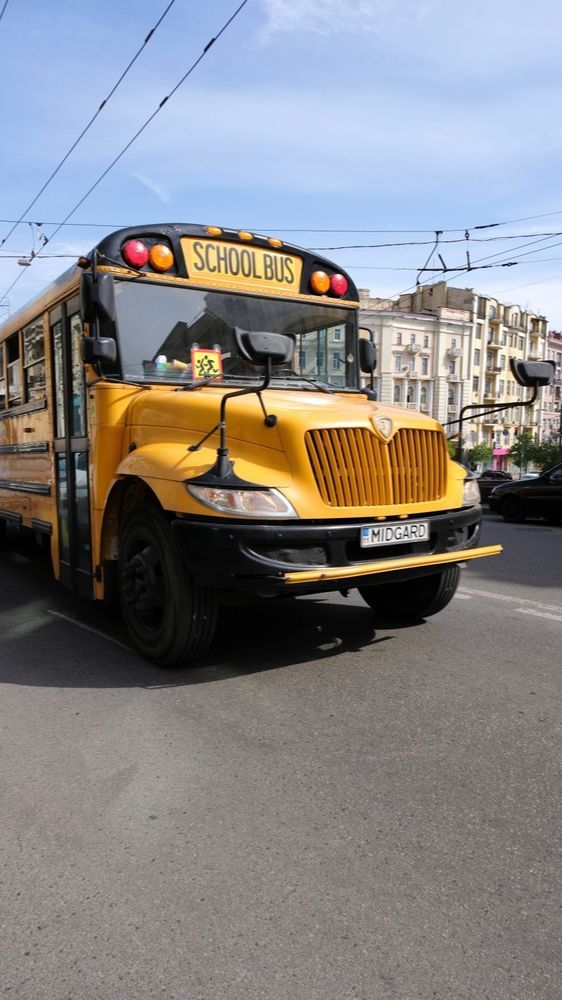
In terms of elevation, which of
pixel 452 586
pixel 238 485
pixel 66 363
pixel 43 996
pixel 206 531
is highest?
pixel 66 363

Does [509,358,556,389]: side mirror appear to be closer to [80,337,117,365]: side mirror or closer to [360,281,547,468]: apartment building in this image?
[80,337,117,365]: side mirror

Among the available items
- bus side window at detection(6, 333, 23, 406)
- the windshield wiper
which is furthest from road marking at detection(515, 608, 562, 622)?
bus side window at detection(6, 333, 23, 406)

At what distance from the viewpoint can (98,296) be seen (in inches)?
170

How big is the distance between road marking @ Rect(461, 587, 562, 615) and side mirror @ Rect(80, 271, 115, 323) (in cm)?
405

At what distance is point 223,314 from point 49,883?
367cm

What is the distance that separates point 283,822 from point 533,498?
47.3 ft

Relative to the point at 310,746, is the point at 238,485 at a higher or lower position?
higher

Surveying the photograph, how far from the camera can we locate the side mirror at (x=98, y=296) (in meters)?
4.32

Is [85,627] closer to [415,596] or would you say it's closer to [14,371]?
[415,596]

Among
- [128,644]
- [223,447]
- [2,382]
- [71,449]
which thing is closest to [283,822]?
[223,447]

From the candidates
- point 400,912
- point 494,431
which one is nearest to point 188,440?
point 400,912

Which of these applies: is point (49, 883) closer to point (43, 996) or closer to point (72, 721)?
point (43, 996)

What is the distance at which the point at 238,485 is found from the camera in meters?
3.71

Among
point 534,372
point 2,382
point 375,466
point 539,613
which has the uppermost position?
point 2,382
